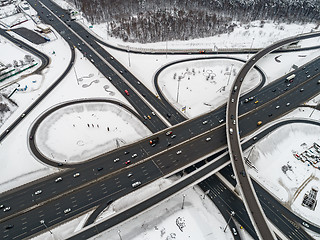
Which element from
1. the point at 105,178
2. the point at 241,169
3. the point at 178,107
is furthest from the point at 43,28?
the point at 241,169

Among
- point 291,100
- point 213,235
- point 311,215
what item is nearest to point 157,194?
point 213,235

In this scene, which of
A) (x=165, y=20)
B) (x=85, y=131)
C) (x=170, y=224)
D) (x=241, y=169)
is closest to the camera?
Answer: (x=170, y=224)

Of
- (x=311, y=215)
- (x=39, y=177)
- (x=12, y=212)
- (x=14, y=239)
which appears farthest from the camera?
(x=39, y=177)

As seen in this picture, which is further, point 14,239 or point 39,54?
point 39,54

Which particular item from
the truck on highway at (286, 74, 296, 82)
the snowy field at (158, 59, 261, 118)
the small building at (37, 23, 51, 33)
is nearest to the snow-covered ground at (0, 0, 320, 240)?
the snowy field at (158, 59, 261, 118)

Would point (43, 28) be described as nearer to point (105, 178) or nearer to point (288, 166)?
point (105, 178)

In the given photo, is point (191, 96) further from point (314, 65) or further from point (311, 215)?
point (314, 65)
